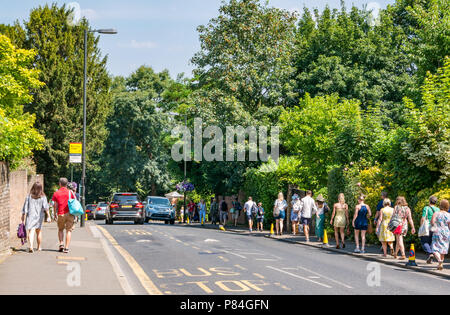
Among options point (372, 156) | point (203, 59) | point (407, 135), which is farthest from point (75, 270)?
point (203, 59)

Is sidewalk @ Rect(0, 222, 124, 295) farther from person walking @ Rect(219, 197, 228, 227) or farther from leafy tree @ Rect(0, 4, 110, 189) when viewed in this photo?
leafy tree @ Rect(0, 4, 110, 189)

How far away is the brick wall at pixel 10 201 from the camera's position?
50.9ft

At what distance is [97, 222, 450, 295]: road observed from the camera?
36.4ft

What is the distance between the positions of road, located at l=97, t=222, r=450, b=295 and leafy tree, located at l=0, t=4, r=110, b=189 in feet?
95.3

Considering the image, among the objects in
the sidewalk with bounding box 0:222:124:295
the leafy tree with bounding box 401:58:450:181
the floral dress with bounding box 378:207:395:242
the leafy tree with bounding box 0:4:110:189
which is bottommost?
the sidewalk with bounding box 0:222:124:295

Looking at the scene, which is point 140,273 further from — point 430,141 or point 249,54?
point 249,54

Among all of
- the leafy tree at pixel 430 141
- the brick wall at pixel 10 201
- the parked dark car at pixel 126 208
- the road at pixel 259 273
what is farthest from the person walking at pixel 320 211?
the parked dark car at pixel 126 208

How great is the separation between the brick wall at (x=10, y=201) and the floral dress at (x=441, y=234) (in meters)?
11.1

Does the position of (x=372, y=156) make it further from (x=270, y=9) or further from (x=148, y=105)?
(x=148, y=105)

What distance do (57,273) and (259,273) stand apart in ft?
14.6

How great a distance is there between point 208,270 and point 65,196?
470 centimetres

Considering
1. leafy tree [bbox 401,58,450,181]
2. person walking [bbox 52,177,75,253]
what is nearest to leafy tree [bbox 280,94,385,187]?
leafy tree [bbox 401,58,450,181]

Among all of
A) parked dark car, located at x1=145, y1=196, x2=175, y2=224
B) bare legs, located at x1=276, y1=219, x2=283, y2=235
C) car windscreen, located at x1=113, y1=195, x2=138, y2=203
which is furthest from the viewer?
parked dark car, located at x1=145, y1=196, x2=175, y2=224
